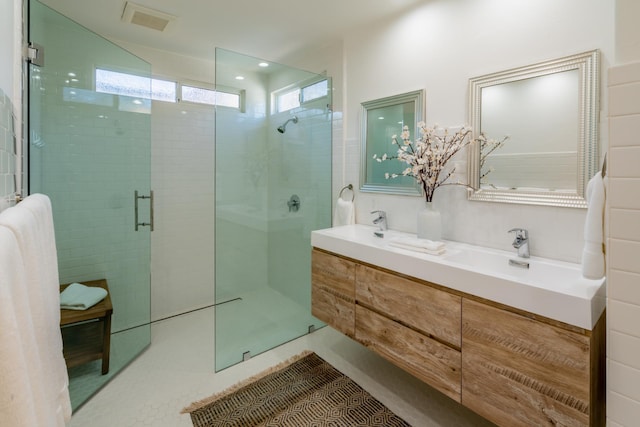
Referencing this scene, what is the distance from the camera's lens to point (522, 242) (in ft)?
5.42

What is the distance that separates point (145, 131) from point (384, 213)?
2.00 meters

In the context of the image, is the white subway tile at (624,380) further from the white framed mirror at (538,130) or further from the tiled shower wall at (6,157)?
the tiled shower wall at (6,157)

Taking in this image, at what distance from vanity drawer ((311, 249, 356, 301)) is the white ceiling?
1.72 meters

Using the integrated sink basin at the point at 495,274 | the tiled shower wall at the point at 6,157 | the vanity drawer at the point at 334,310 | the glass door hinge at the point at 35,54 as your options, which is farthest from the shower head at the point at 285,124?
the tiled shower wall at the point at 6,157

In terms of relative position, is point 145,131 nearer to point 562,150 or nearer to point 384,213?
point 384,213

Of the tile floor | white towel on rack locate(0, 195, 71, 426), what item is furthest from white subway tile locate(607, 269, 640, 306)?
white towel on rack locate(0, 195, 71, 426)

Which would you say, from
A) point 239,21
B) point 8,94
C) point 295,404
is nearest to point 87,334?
point 295,404

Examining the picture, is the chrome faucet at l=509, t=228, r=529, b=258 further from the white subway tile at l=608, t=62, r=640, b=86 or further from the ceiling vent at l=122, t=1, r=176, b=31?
the ceiling vent at l=122, t=1, r=176, b=31

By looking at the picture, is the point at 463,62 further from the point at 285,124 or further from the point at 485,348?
the point at 485,348

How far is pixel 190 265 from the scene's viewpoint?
3205mm

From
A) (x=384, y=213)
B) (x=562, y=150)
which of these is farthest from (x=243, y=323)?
(x=562, y=150)

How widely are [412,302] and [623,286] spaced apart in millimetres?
857

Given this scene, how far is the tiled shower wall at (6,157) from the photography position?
0.98 metres

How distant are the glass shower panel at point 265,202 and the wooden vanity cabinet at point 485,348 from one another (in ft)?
2.96
